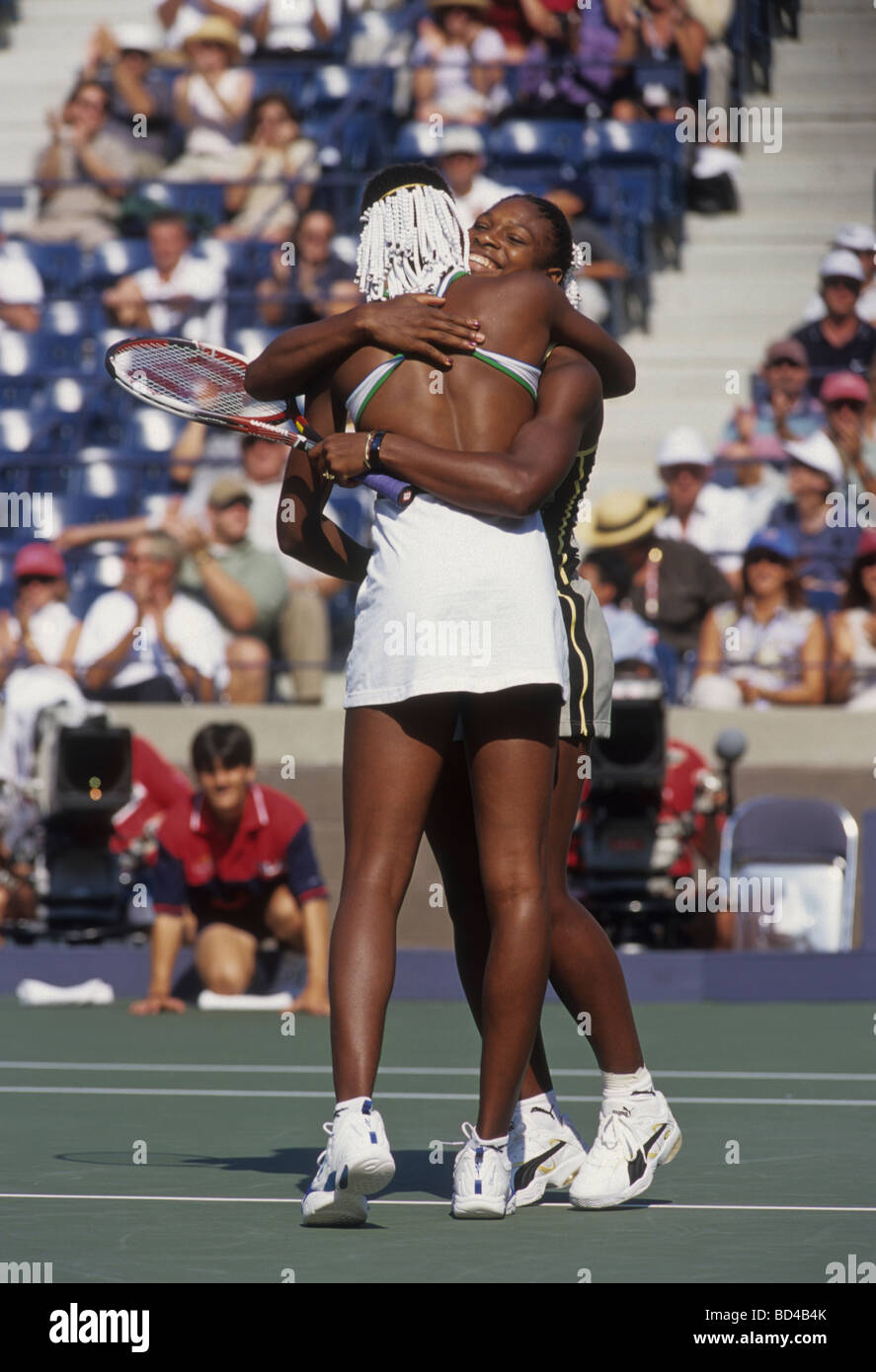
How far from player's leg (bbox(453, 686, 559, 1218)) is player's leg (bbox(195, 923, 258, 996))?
4.99 m

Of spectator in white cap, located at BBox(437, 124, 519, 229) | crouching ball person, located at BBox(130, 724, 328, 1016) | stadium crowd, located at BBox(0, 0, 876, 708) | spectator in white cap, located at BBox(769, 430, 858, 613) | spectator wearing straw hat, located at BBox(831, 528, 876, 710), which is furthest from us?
spectator in white cap, located at BBox(437, 124, 519, 229)

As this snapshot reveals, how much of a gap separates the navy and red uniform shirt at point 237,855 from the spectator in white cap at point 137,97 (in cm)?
801

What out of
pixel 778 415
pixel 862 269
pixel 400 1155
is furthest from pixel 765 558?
pixel 400 1155

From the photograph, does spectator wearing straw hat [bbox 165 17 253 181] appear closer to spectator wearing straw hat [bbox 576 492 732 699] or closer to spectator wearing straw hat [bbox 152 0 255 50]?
spectator wearing straw hat [bbox 152 0 255 50]

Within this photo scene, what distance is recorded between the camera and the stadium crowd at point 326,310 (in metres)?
11.8

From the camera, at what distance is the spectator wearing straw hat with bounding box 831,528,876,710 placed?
11547 millimetres

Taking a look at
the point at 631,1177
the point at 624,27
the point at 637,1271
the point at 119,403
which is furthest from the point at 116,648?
the point at 637,1271

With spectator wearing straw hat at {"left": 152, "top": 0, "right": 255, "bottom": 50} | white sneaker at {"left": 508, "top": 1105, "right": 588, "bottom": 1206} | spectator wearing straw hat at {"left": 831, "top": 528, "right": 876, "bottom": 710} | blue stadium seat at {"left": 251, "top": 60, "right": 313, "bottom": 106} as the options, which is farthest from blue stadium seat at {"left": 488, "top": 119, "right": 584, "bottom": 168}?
white sneaker at {"left": 508, "top": 1105, "right": 588, "bottom": 1206}

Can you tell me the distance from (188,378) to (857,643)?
21.9 ft

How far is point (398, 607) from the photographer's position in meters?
4.58

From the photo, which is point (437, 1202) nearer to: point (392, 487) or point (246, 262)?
point (392, 487)

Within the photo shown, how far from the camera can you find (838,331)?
13617mm

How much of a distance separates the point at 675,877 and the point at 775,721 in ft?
4.56
